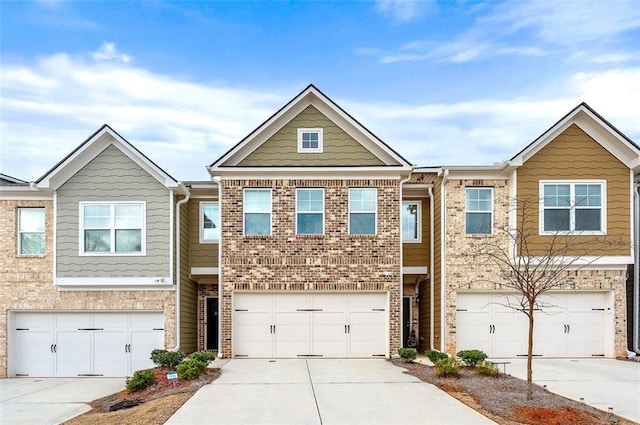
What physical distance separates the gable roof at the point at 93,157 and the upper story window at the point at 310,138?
13.1 ft

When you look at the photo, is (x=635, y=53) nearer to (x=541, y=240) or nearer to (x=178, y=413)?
(x=541, y=240)

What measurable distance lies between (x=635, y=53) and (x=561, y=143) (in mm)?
3249

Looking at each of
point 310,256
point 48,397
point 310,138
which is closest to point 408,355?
point 310,256

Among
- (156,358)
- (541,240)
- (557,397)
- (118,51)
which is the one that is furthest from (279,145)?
(557,397)

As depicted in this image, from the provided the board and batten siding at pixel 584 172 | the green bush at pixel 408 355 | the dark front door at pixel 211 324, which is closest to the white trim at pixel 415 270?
the green bush at pixel 408 355

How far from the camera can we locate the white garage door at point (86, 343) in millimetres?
15750

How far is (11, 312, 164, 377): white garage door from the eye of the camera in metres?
15.8

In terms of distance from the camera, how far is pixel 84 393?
12.9 meters

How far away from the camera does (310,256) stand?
15.9 metres

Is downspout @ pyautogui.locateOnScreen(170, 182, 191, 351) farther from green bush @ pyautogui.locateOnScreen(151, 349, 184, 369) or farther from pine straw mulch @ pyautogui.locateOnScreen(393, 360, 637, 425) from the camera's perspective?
pine straw mulch @ pyautogui.locateOnScreen(393, 360, 637, 425)

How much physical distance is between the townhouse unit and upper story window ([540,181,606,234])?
0.03m

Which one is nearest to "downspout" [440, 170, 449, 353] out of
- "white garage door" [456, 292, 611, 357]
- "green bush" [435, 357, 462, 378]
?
"white garage door" [456, 292, 611, 357]

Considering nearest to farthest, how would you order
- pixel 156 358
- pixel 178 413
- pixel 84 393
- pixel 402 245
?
pixel 178 413, pixel 84 393, pixel 156 358, pixel 402 245

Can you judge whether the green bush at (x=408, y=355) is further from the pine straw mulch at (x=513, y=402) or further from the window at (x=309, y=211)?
the window at (x=309, y=211)
